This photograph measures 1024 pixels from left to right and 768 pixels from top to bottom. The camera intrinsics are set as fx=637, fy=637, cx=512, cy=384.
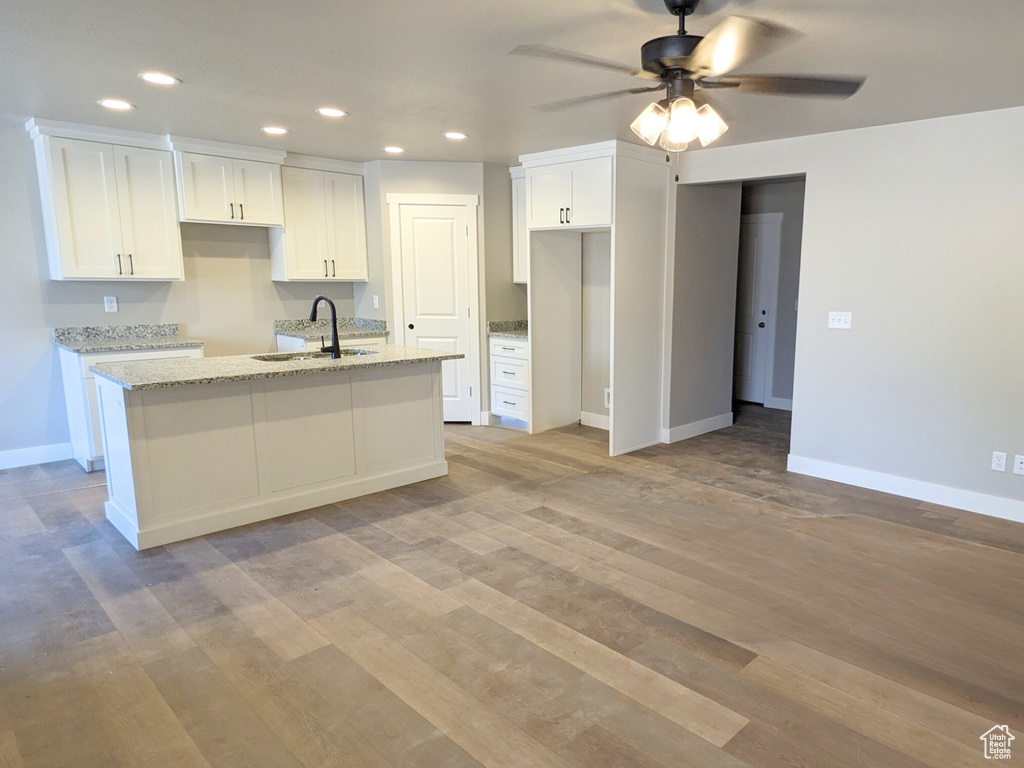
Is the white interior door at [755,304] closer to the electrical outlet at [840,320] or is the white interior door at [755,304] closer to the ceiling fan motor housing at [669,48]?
the electrical outlet at [840,320]

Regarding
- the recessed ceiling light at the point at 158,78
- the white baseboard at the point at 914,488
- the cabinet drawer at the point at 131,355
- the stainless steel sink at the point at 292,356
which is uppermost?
the recessed ceiling light at the point at 158,78

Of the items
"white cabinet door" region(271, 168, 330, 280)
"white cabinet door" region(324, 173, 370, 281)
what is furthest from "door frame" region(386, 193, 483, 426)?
"white cabinet door" region(271, 168, 330, 280)

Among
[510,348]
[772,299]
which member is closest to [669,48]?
[510,348]

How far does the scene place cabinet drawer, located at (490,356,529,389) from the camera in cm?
577

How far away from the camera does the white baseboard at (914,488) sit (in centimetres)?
376

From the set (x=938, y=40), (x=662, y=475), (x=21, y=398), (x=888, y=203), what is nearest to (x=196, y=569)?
(x=21, y=398)

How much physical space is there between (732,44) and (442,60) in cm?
144

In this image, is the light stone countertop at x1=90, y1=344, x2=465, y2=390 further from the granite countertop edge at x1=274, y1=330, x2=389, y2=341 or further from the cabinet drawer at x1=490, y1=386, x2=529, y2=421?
the cabinet drawer at x1=490, y1=386, x2=529, y2=421

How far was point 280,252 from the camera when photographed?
552cm

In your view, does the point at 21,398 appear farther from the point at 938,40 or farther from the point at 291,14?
the point at 938,40

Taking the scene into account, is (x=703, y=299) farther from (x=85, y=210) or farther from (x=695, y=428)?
(x=85, y=210)

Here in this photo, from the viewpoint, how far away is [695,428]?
5727 millimetres

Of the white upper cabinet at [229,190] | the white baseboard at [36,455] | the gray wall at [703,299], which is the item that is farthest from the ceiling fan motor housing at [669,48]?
the white baseboard at [36,455]

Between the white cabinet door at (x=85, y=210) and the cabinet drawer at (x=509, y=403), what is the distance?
3224 mm
